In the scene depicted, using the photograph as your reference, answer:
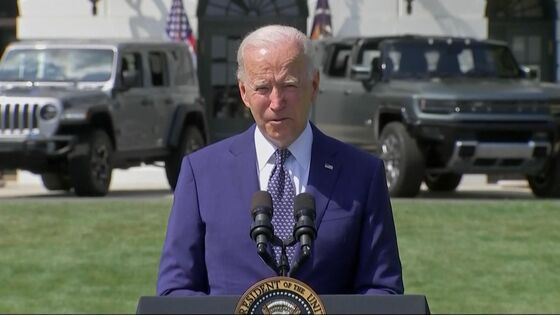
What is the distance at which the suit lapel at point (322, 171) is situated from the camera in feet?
14.0

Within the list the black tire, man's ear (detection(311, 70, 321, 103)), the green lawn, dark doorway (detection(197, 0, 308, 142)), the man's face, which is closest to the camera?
the man's face

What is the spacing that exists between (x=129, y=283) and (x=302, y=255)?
840 cm

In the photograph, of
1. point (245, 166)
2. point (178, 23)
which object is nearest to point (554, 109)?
point (178, 23)

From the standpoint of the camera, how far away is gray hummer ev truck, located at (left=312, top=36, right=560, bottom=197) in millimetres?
18281

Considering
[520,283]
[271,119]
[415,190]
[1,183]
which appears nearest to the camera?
[271,119]

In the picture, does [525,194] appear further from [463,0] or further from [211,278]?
[211,278]

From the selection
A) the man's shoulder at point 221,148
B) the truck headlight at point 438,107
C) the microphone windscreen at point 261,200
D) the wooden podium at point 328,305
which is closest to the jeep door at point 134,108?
the truck headlight at point 438,107

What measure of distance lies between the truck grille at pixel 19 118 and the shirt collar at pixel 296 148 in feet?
48.6

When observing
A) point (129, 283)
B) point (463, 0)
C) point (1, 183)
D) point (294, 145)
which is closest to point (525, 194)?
point (463, 0)

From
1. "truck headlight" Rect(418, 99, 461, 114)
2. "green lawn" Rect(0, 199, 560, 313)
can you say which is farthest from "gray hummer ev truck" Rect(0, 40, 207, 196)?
"truck headlight" Rect(418, 99, 461, 114)

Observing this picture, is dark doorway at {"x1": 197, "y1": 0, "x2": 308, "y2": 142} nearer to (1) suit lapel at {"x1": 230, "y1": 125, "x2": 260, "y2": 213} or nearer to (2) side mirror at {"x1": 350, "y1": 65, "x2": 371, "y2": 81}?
(2) side mirror at {"x1": 350, "y1": 65, "x2": 371, "y2": 81}

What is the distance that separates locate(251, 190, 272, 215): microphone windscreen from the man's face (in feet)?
0.72

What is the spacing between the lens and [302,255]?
12.8 ft

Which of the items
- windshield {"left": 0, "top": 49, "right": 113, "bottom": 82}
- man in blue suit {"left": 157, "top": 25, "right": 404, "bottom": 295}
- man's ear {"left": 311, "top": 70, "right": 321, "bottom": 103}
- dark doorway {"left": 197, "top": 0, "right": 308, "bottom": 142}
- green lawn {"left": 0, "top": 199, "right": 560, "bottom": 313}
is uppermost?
man's ear {"left": 311, "top": 70, "right": 321, "bottom": 103}
